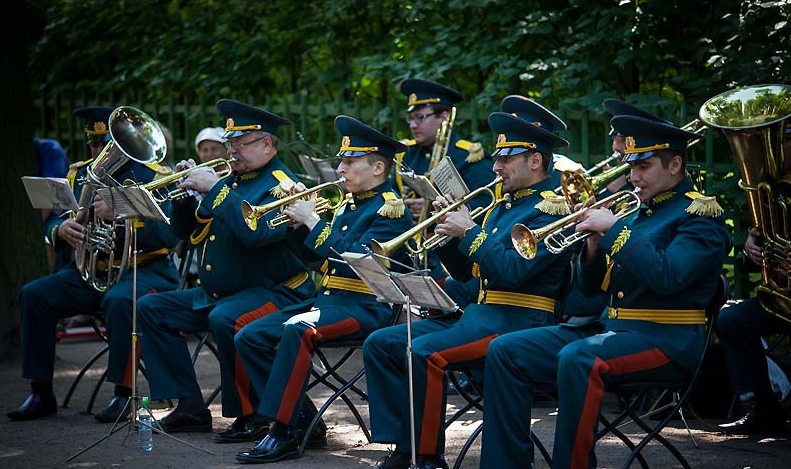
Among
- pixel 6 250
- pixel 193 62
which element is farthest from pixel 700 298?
pixel 193 62

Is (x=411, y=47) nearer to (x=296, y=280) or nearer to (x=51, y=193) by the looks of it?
(x=296, y=280)

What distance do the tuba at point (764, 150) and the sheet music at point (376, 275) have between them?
1.79 meters

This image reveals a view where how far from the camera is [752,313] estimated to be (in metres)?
7.06

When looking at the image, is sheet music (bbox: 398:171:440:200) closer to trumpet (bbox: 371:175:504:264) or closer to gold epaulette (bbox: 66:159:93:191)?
trumpet (bbox: 371:175:504:264)

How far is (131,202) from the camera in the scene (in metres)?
7.23

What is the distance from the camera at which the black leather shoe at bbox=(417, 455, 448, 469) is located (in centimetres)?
620

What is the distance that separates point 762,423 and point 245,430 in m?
3.01

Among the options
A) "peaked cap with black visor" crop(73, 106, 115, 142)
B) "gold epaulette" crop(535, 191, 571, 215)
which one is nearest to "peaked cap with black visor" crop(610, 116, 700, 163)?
"gold epaulette" crop(535, 191, 571, 215)

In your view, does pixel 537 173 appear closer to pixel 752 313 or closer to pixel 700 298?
pixel 700 298

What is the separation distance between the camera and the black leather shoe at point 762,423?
6961 millimetres

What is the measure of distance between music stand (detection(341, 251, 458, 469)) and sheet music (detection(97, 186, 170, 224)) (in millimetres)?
1770

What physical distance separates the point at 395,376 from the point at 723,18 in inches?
149

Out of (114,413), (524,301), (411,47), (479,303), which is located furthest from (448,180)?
(411,47)

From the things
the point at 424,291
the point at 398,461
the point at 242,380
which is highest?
the point at 424,291
